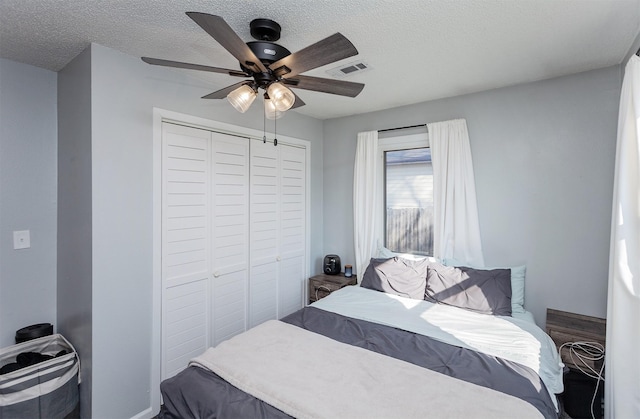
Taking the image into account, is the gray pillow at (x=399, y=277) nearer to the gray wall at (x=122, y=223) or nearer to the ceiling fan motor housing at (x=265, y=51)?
the gray wall at (x=122, y=223)

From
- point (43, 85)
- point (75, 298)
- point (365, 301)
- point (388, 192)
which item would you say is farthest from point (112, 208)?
point (388, 192)

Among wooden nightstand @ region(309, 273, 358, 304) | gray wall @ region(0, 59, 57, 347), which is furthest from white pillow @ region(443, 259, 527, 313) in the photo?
gray wall @ region(0, 59, 57, 347)

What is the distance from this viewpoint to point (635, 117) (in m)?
1.53

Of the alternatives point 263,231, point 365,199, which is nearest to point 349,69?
point 365,199

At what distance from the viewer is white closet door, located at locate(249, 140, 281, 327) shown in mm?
3066

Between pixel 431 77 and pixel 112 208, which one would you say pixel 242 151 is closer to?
pixel 112 208

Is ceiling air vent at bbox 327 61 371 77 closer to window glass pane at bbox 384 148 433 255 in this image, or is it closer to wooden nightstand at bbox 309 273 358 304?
window glass pane at bbox 384 148 433 255

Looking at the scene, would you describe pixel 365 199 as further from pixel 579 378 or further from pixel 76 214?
pixel 76 214

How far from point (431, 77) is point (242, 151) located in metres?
1.79

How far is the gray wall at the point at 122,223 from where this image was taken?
1.99 metres

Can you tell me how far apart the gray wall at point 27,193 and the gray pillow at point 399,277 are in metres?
2.65

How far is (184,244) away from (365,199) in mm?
1950

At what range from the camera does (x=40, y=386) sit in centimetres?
187

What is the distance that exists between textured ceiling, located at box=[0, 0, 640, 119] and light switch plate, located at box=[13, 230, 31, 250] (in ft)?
4.05
